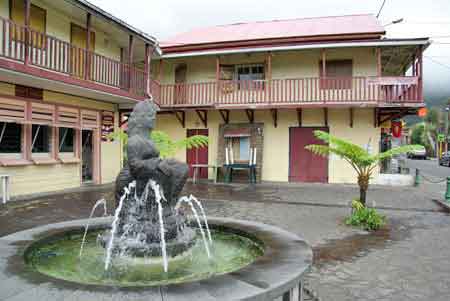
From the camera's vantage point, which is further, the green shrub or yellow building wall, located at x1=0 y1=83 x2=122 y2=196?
yellow building wall, located at x1=0 y1=83 x2=122 y2=196

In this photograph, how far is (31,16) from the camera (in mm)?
11172

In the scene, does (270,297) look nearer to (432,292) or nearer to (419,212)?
(432,292)

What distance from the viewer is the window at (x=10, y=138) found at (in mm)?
Answer: 10562

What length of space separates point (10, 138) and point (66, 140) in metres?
2.42

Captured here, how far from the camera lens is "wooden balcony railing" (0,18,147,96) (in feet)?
31.3

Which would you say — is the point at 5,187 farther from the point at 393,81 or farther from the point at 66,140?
the point at 393,81

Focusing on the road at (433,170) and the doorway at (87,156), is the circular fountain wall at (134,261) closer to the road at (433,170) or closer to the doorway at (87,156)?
the doorway at (87,156)

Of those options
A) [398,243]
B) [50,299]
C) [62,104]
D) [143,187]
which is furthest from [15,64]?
[398,243]

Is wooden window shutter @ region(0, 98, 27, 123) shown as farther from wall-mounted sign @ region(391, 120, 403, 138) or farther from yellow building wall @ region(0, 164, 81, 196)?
wall-mounted sign @ region(391, 120, 403, 138)

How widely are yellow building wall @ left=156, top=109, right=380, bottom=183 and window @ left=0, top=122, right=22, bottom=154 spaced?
8.42 meters

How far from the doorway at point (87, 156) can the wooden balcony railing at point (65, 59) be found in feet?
9.22

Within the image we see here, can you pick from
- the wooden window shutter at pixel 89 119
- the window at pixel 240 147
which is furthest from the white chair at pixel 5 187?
the window at pixel 240 147

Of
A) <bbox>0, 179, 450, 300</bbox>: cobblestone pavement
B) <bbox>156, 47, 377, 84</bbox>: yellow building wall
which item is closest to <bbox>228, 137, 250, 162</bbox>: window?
<bbox>0, 179, 450, 300</bbox>: cobblestone pavement

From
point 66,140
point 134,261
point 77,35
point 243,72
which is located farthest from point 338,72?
point 134,261
